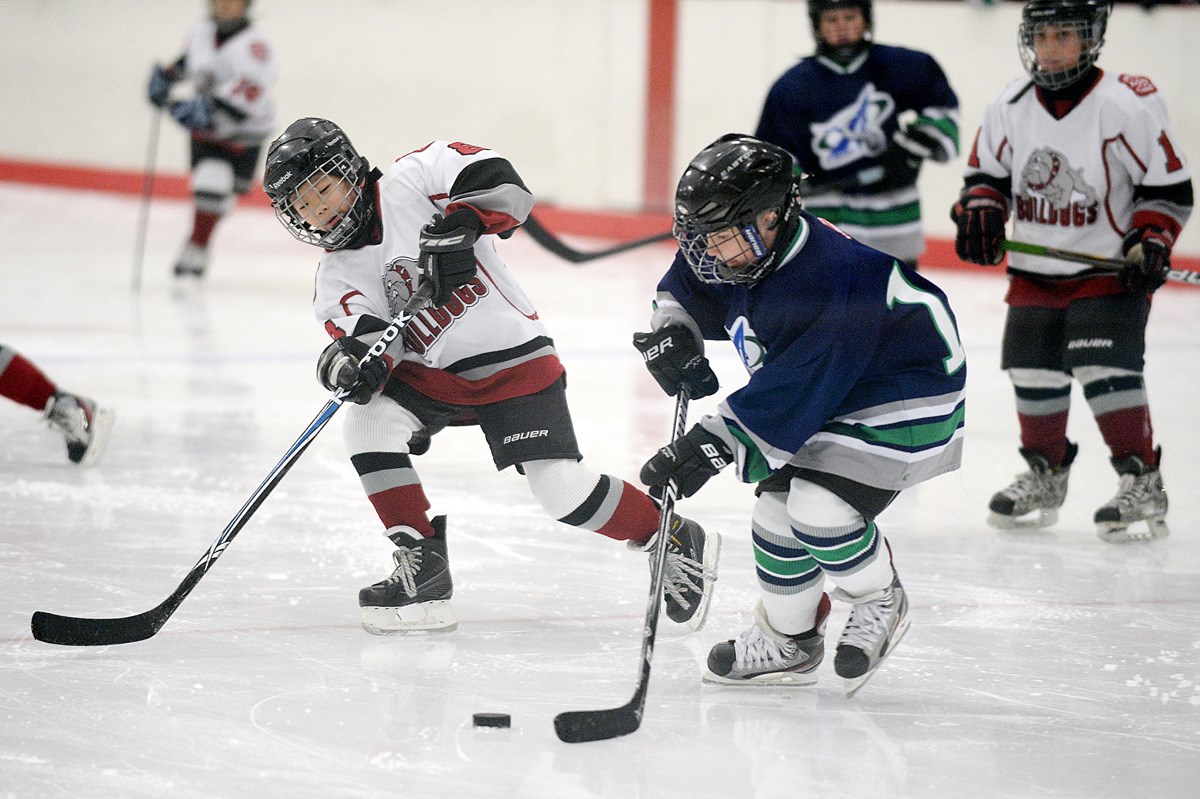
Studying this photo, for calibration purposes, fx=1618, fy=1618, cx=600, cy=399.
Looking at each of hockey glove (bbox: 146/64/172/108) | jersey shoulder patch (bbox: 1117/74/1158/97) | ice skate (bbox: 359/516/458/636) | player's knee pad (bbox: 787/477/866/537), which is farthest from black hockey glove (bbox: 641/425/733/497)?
hockey glove (bbox: 146/64/172/108)

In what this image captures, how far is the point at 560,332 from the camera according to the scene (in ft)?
18.7

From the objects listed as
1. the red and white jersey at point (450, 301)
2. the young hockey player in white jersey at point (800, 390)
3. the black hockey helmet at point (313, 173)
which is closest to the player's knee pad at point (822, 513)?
the young hockey player in white jersey at point (800, 390)

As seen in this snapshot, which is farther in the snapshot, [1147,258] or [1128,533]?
[1128,533]

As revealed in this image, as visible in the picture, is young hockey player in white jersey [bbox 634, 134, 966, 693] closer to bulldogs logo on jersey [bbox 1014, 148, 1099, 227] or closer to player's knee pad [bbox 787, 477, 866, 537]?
player's knee pad [bbox 787, 477, 866, 537]

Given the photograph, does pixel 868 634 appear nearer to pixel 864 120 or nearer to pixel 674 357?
pixel 674 357

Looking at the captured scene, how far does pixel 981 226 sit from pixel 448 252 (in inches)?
49.5

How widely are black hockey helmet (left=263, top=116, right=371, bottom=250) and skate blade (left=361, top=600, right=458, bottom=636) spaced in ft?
1.85

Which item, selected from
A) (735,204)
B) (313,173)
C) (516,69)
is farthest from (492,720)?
(516,69)

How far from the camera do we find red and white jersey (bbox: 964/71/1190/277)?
3064 mm

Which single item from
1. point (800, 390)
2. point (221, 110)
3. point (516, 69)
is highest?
point (800, 390)

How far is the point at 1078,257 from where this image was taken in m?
3.09

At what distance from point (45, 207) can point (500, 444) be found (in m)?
7.88

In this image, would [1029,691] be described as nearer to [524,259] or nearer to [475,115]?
[524,259]

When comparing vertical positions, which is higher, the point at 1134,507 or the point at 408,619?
the point at 408,619
